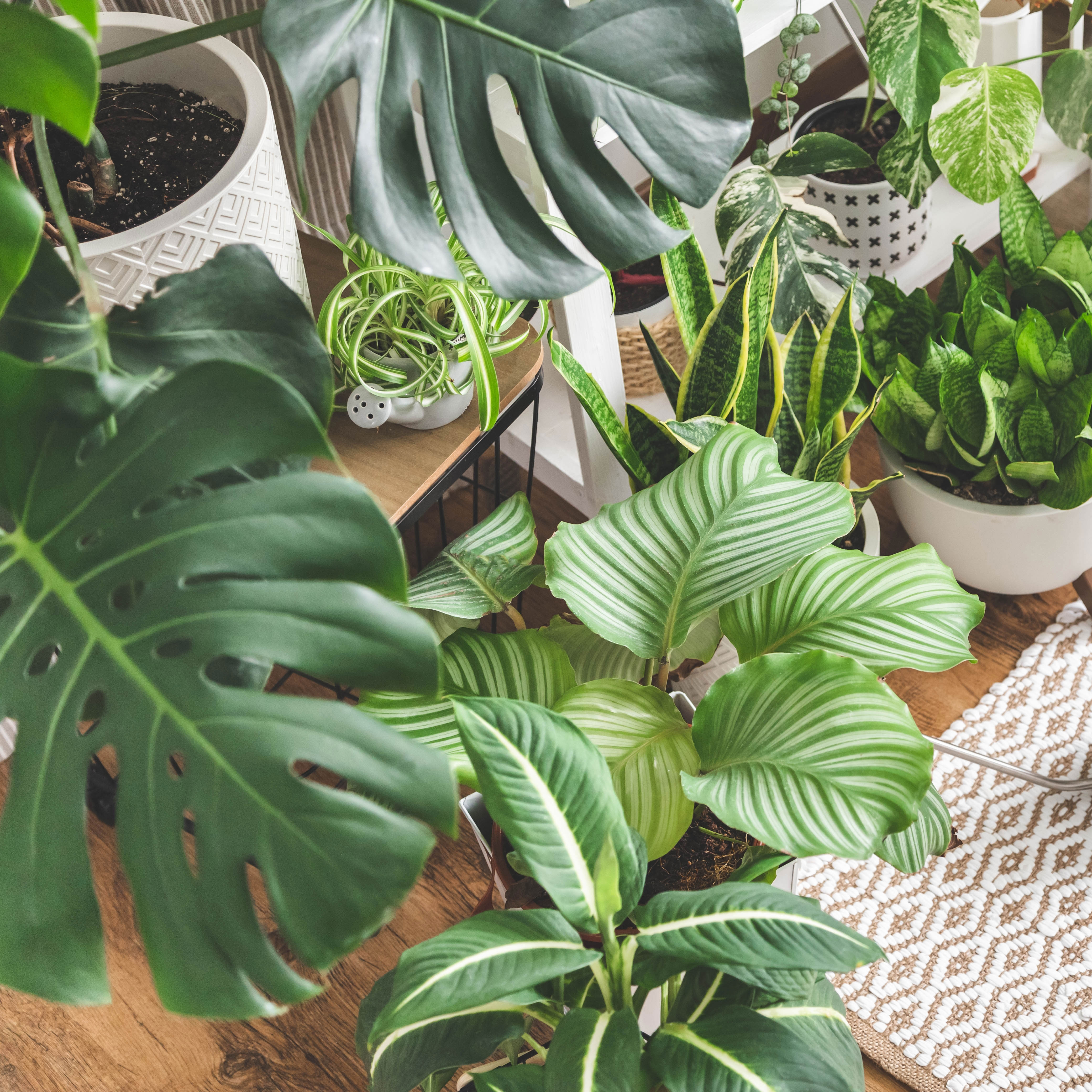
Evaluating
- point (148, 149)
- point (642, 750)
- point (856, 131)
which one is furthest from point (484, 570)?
point (856, 131)

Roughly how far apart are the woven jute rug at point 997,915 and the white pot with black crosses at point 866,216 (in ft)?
1.77

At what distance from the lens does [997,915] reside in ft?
3.63

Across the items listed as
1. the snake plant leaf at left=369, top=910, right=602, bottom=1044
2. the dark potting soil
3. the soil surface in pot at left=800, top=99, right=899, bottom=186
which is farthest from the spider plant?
the soil surface in pot at left=800, top=99, right=899, bottom=186

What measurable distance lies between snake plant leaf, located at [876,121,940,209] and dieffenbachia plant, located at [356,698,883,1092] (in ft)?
2.42

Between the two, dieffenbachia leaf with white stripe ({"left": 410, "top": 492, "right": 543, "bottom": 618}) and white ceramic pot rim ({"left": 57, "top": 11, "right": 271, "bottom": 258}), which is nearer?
white ceramic pot rim ({"left": 57, "top": 11, "right": 271, "bottom": 258})

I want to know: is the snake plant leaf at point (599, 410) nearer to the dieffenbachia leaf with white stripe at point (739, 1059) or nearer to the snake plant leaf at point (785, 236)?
the snake plant leaf at point (785, 236)

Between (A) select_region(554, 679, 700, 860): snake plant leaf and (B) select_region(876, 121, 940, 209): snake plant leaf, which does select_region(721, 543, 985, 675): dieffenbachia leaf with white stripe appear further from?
(B) select_region(876, 121, 940, 209): snake plant leaf

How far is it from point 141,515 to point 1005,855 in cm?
102

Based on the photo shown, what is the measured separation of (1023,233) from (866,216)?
7.8 inches

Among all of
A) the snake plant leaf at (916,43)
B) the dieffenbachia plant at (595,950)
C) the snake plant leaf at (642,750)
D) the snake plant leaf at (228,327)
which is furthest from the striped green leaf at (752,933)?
the snake plant leaf at (916,43)

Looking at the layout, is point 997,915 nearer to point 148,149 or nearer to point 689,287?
point 689,287

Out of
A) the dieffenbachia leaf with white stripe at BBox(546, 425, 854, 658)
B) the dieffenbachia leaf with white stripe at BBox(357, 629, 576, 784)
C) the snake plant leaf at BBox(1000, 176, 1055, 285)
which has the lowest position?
the dieffenbachia leaf with white stripe at BBox(357, 629, 576, 784)

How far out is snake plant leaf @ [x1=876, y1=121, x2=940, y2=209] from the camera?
1.06 meters

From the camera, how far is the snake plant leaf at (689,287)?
3.21 feet
